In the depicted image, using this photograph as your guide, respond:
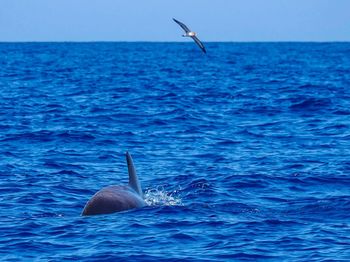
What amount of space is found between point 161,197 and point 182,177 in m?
2.42

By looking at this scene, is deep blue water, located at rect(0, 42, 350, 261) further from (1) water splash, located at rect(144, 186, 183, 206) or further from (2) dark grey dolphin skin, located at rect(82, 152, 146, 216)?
(2) dark grey dolphin skin, located at rect(82, 152, 146, 216)

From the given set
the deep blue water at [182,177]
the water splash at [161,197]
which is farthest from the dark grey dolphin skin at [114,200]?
the water splash at [161,197]

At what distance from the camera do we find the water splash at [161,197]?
17.7m

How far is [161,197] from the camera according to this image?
1830 cm

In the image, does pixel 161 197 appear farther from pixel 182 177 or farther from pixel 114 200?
pixel 182 177

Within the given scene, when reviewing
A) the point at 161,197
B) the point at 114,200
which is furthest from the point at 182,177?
the point at 114,200

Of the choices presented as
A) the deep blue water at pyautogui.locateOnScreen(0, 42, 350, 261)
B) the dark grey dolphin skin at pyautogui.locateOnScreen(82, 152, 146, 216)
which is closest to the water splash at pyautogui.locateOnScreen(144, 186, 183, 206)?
the deep blue water at pyautogui.locateOnScreen(0, 42, 350, 261)

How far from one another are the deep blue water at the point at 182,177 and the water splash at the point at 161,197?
0.04m

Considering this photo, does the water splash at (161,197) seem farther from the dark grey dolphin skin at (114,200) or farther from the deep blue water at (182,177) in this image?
the dark grey dolphin skin at (114,200)

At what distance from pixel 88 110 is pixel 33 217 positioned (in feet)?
69.0

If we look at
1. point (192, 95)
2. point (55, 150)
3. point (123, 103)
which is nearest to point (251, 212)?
point (55, 150)

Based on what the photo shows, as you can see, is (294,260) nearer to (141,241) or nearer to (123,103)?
(141,241)

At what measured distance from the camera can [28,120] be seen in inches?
1276

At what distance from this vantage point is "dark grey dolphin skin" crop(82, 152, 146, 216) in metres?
16.2
